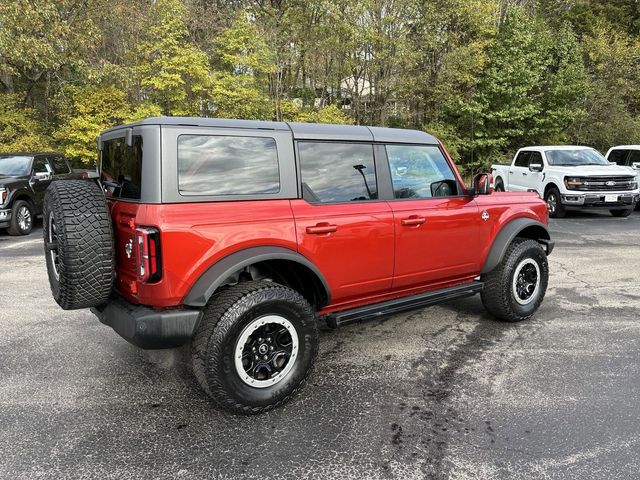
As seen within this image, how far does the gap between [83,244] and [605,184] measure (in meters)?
12.6

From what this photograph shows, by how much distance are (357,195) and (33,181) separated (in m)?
9.87

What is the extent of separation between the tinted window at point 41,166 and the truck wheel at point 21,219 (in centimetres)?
100

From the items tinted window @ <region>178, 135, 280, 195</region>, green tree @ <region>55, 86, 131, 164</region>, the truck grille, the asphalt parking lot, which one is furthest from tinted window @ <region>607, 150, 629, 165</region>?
green tree @ <region>55, 86, 131, 164</region>

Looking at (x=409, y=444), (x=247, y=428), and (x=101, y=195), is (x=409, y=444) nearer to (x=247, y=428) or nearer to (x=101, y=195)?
(x=247, y=428)

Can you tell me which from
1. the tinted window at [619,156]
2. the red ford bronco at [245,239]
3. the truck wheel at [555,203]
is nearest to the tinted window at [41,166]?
the red ford bronco at [245,239]

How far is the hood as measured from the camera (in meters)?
12.0

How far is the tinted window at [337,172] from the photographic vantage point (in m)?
3.57

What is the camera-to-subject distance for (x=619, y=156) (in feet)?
48.4

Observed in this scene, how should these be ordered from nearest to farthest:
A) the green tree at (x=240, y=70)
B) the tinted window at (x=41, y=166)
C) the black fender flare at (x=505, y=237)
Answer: the black fender flare at (x=505, y=237)
the tinted window at (x=41, y=166)
the green tree at (x=240, y=70)

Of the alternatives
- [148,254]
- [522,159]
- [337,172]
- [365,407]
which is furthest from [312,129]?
[522,159]

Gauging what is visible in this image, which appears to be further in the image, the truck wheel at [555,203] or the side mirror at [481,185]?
the truck wheel at [555,203]

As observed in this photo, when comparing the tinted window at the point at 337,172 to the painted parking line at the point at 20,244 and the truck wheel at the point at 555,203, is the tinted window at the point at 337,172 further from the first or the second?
the truck wheel at the point at 555,203

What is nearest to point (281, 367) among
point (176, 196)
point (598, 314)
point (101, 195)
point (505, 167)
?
point (176, 196)

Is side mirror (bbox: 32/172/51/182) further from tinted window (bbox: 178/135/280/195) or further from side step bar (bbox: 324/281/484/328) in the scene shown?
side step bar (bbox: 324/281/484/328)
